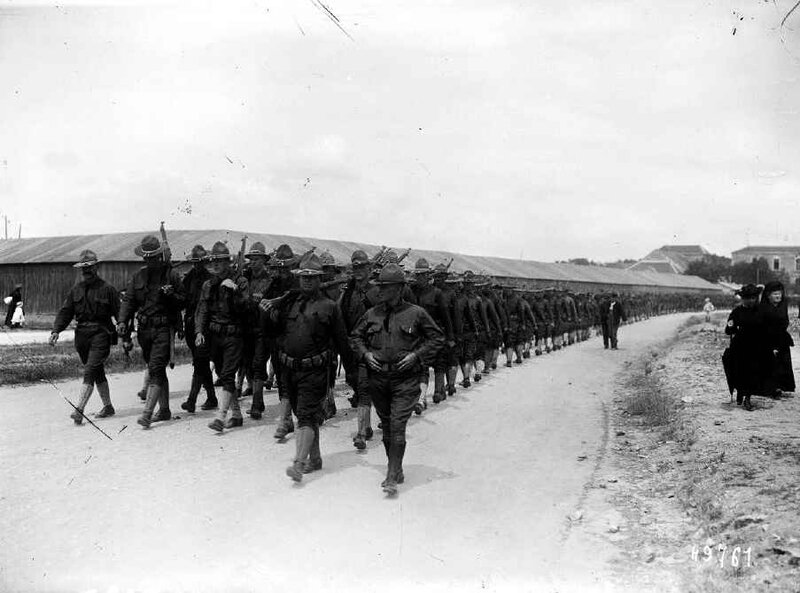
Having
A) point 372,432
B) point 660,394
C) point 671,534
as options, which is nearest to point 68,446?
point 372,432

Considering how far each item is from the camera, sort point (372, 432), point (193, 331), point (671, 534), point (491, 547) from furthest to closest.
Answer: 1. point (193, 331)
2. point (372, 432)
3. point (671, 534)
4. point (491, 547)

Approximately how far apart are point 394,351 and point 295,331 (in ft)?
3.15

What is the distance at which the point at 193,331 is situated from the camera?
9.55 m

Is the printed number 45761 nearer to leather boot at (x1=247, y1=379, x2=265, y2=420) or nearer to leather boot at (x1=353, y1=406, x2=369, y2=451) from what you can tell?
leather boot at (x1=353, y1=406, x2=369, y2=451)

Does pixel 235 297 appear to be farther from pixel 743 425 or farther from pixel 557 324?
pixel 557 324

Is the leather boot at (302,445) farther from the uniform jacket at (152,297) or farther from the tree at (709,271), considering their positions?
the tree at (709,271)

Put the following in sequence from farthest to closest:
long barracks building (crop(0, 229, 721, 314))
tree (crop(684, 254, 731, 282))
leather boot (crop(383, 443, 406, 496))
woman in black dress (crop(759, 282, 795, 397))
A: 1. tree (crop(684, 254, 731, 282))
2. long barracks building (crop(0, 229, 721, 314))
3. woman in black dress (crop(759, 282, 795, 397))
4. leather boot (crop(383, 443, 406, 496))

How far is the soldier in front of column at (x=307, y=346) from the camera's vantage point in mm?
6293

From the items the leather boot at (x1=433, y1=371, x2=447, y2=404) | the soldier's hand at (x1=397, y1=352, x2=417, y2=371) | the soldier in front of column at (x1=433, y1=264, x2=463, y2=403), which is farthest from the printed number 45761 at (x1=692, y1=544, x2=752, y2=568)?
the soldier in front of column at (x1=433, y1=264, x2=463, y2=403)

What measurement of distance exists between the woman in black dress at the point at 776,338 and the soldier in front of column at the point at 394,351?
5.80m

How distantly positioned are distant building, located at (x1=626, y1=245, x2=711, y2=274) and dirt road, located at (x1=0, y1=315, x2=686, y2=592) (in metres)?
93.2

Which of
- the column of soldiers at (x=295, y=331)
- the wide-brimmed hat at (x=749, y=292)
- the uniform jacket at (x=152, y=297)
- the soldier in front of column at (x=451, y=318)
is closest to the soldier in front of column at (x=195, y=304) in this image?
the column of soldiers at (x=295, y=331)

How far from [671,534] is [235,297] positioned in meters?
5.50

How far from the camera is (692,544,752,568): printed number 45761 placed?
4316 millimetres
